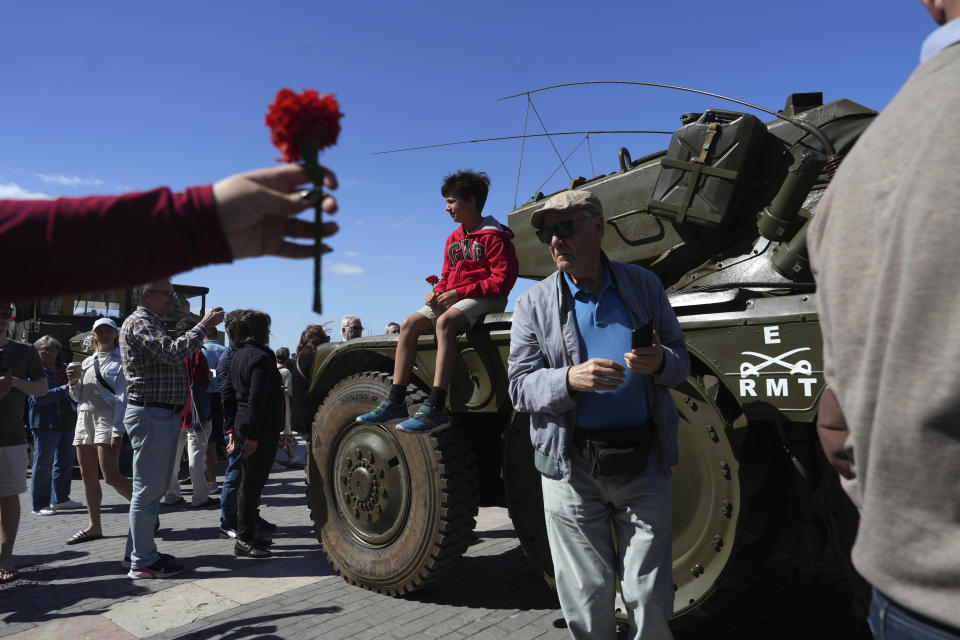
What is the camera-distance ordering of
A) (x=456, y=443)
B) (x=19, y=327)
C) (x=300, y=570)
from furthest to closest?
(x=19, y=327)
(x=300, y=570)
(x=456, y=443)

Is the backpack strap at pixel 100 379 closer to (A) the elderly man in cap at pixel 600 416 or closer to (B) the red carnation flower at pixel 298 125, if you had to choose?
(A) the elderly man in cap at pixel 600 416

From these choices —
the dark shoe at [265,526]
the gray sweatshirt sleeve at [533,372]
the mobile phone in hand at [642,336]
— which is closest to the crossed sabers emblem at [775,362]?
the mobile phone in hand at [642,336]

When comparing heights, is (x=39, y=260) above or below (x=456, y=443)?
above

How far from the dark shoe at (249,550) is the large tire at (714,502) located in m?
3.58

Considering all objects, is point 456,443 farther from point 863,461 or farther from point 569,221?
point 863,461

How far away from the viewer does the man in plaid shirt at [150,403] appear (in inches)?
193

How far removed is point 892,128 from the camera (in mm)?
1085

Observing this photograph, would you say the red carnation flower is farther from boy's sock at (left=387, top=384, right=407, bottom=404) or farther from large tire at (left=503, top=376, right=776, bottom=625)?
boy's sock at (left=387, top=384, right=407, bottom=404)

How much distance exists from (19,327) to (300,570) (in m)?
9.82

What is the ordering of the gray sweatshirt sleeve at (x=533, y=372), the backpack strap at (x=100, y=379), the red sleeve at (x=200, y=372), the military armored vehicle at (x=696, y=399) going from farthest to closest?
the red sleeve at (x=200, y=372) → the backpack strap at (x=100, y=379) → the military armored vehicle at (x=696, y=399) → the gray sweatshirt sleeve at (x=533, y=372)

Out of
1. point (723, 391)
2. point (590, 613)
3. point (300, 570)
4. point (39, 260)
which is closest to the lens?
point (39, 260)

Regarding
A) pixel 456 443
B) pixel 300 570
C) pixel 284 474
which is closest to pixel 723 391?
pixel 456 443

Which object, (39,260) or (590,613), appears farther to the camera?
(590,613)

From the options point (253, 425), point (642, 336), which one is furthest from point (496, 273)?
point (253, 425)
